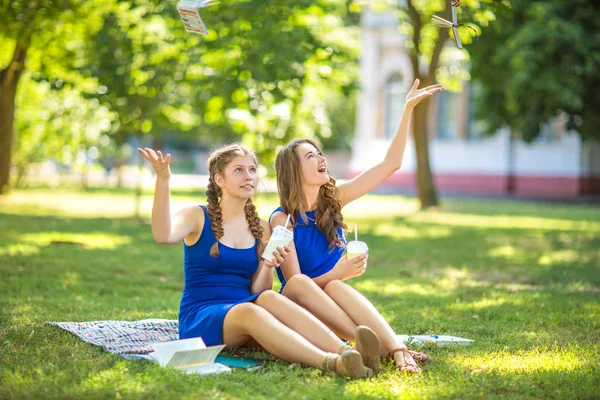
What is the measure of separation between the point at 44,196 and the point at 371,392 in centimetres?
1806

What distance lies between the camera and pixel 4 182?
19.3 meters

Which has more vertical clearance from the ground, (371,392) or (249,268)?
(249,268)

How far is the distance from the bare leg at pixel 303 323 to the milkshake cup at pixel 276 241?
0.74 ft

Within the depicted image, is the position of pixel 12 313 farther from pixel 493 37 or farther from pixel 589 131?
pixel 589 131

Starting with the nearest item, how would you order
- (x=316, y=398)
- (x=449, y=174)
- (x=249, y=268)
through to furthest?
(x=316, y=398) < (x=249, y=268) < (x=449, y=174)

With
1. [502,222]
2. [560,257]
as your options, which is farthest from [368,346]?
[502,222]

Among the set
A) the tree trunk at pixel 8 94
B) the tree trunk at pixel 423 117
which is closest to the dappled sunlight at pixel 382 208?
the tree trunk at pixel 423 117

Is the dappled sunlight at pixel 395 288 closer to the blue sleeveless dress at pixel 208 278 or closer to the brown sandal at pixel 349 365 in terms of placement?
the blue sleeveless dress at pixel 208 278

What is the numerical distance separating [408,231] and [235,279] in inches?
374

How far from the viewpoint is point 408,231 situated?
13.9m

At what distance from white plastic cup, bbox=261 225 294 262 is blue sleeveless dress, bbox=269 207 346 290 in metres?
0.49

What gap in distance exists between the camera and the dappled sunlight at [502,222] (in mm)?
15555

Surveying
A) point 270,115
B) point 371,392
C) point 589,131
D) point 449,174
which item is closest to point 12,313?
point 371,392

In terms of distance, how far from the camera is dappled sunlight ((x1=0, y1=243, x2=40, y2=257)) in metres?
9.28
